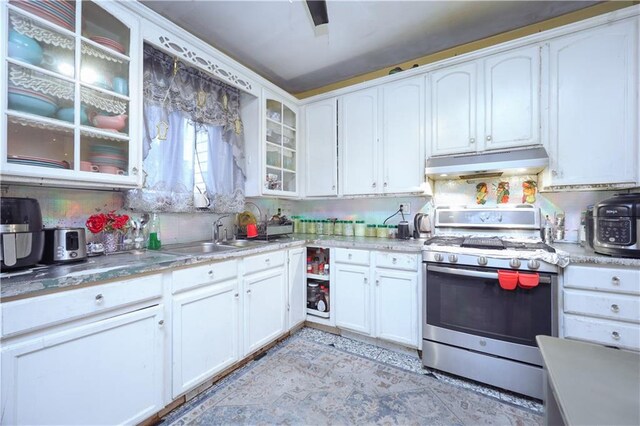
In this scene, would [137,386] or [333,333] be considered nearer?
[137,386]

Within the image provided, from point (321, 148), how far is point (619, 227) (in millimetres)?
2368

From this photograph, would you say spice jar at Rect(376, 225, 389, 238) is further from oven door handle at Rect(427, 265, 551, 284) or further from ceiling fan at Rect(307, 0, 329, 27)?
ceiling fan at Rect(307, 0, 329, 27)

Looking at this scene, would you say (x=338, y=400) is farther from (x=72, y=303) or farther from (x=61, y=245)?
(x=61, y=245)

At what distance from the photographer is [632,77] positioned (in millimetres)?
1749

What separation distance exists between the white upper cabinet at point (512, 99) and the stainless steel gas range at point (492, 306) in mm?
623

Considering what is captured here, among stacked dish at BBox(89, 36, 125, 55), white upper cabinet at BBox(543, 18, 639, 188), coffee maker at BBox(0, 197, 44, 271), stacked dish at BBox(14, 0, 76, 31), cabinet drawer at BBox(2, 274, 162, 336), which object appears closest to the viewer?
cabinet drawer at BBox(2, 274, 162, 336)

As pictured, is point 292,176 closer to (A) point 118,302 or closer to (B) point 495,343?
(A) point 118,302

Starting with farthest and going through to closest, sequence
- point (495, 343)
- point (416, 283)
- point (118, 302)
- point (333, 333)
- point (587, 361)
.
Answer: point (333, 333)
point (416, 283)
point (495, 343)
point (118, 302)
point (587, 361)

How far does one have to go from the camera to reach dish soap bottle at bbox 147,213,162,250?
1971 millimetres

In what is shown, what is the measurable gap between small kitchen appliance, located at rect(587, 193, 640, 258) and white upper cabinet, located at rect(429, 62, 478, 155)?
0.91 meters

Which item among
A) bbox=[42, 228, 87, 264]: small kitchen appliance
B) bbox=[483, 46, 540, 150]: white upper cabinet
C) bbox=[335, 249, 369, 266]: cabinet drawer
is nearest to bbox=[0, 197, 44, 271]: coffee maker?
bbox=[42, 228, 87, 264]: small kitchen appliance

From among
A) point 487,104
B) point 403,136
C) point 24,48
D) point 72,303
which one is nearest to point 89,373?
point 72,303

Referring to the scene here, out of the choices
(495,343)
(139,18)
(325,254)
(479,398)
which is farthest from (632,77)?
(139,18)

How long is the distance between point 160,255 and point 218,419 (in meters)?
1.03
